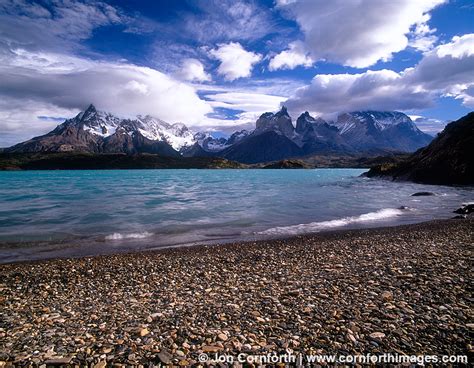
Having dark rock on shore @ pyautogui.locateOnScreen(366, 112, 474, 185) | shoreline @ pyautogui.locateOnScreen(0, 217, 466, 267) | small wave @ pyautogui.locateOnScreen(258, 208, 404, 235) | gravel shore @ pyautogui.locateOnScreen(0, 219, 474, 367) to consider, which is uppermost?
dark rock on shore @ pyautogui.locateOnScreen(366, 112, 474, 185)

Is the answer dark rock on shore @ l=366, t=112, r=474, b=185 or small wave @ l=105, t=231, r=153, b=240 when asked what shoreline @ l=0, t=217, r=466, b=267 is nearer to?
small wave @ l=105, t=231, r=153, b=240

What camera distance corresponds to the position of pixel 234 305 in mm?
11852

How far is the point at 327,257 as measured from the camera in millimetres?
19188

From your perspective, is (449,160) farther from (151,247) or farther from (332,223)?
(151,247)

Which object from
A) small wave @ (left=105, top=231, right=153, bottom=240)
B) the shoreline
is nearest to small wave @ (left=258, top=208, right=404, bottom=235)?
the shoreline

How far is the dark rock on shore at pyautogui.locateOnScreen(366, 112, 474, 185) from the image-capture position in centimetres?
8954

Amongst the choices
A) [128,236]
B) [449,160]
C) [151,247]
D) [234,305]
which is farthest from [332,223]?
[449,160]

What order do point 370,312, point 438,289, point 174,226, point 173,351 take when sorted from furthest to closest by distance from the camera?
point 174,226 → point 438,289 → point 370,312 → point 173,351

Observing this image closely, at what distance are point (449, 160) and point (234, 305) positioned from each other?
111 metres

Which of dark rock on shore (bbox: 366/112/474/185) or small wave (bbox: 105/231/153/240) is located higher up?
dark rock on shore (bbox: 366/112/474/185)

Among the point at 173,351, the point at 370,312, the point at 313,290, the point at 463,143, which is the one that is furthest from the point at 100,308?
the point at 463,143

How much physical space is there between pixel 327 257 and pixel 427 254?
652 cm

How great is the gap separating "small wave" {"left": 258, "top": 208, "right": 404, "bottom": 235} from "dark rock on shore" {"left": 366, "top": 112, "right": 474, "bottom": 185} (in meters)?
64.4

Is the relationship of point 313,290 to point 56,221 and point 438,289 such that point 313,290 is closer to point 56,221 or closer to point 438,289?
point 438,289
